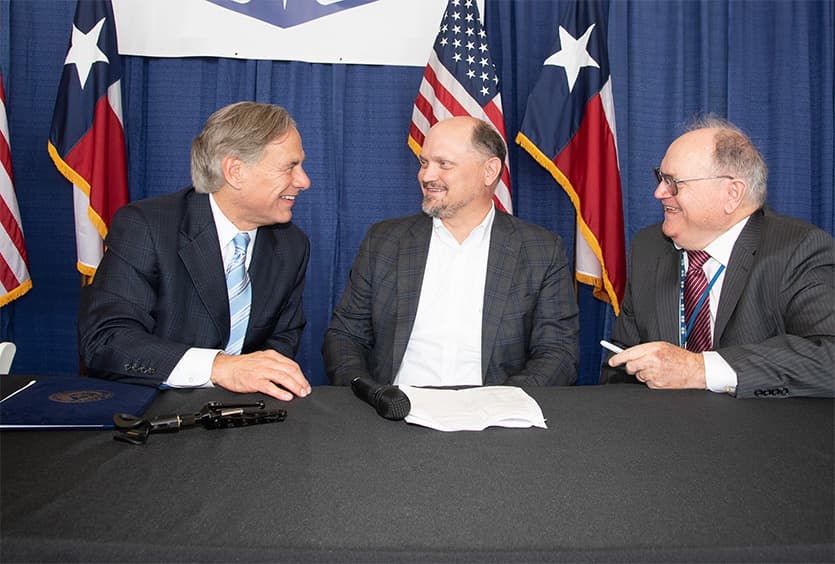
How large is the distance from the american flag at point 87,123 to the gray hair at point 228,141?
50.7 inches

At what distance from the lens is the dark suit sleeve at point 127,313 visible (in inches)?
65.7

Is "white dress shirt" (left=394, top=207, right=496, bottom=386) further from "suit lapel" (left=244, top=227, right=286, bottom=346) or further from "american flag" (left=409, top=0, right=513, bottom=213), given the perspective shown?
"american flag" (left=409, top=0, right=513, bottom=213)

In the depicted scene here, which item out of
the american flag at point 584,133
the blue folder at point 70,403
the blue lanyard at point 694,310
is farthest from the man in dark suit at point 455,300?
the american flag at point 584,133

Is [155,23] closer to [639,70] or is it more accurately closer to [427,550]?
[639,70]

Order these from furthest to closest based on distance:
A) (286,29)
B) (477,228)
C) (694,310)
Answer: (286,29)
(477,228)
(694,310)

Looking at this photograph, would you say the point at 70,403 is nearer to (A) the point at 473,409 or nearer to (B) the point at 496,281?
(A) the point at 473,409

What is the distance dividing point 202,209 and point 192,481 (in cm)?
133

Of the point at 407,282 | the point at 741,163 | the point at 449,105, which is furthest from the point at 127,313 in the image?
the point at 449,105

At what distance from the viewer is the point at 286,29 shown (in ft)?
11.9

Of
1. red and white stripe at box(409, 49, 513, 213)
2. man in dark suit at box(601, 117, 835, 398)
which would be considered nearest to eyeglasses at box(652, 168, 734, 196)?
man in dark suit at box(601, 117, 835, 398)

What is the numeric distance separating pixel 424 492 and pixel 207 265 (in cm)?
133

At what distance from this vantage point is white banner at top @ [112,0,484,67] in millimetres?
3572

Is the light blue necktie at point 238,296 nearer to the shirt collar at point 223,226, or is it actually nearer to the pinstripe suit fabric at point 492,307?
the shirt collar at point 223,226

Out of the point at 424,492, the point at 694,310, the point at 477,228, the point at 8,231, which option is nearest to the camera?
the point at 424,492
